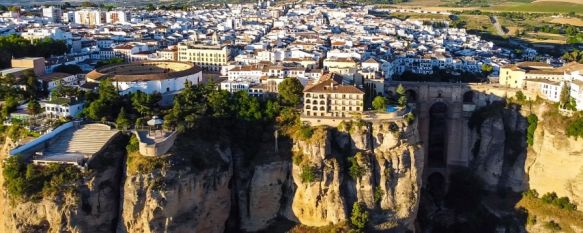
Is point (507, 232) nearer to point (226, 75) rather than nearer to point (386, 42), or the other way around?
point (226, 75)

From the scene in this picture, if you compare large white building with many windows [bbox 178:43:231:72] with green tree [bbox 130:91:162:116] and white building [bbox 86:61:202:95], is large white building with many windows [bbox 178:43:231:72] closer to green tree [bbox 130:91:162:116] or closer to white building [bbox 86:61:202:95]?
white building [bbox 86:61:202:95]

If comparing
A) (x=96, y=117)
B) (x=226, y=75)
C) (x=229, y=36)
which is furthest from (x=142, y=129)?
(x=229, y=36)

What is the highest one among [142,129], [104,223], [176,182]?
[142,129]

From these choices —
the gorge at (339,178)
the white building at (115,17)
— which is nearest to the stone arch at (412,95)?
the gorge at (339,178)

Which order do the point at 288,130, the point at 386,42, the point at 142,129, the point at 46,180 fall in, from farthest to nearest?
the point at 386,42 → the point at 288,130 → the point at 142,129 → the point at 46,180

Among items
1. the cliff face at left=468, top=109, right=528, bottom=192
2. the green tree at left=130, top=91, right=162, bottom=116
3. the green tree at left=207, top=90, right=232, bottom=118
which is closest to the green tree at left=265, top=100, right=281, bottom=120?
the green tree at left=207, top=90, right=232, bottom=118

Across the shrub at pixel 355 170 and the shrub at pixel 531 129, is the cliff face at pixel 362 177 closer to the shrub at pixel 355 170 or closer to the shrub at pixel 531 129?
the shrub at pixel 355 170
